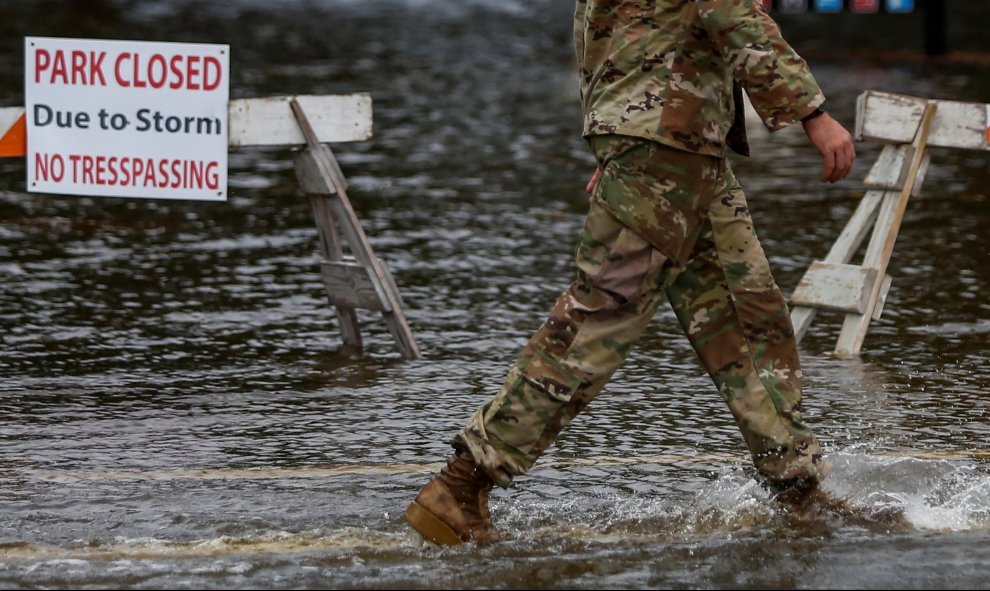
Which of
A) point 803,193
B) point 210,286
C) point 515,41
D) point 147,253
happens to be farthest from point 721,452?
point 515,41

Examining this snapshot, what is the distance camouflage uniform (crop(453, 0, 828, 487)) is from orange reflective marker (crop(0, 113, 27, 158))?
284cm

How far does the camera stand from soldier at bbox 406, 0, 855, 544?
4340 millimetres

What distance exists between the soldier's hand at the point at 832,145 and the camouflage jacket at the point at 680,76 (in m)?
0.07

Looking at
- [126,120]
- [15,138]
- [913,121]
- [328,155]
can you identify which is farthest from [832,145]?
[15,138]

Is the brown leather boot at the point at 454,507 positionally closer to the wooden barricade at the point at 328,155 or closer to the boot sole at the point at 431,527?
the boot sole at the point at 431,527

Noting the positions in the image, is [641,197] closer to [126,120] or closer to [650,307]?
[650,307]

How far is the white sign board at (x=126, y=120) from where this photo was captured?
21.8 feet

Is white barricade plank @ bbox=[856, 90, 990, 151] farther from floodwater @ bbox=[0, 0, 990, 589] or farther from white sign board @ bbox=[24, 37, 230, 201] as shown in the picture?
white sign board @ bbox=[24, 37, 230, 201]

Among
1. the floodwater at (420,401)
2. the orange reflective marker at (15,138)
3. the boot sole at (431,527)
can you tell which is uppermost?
the orange reflective marker at (15,138)

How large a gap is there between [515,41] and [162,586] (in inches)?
702

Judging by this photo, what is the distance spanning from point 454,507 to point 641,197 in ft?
3.07

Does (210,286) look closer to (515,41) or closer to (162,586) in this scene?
(162,586)

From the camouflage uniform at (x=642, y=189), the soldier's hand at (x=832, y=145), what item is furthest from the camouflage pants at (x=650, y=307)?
the soldier's hand at (x=832, y=145)

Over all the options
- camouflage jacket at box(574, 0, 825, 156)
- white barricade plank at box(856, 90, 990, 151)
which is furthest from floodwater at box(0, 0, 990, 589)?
camouflage jacket at box(574, 0, 825, 156)
